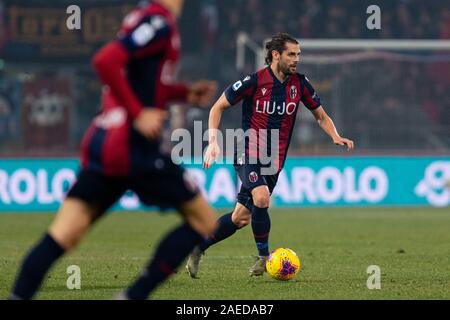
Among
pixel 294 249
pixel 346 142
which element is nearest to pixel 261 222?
pixel 346 142

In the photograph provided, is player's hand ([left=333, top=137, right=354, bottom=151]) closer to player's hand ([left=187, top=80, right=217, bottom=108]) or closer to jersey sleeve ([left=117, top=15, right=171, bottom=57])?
player's hand ([left=187, top=80, right=217, bottom=108])

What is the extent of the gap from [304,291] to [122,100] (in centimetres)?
343

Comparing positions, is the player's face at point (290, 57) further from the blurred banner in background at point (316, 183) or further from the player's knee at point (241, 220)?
the blurred banner in background at point (316, 183)

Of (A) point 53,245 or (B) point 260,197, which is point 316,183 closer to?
(B) point 260,197

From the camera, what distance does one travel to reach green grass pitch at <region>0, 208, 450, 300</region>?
9141 mm

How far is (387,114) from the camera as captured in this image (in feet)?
81.3

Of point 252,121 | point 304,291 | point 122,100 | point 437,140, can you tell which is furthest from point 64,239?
point 437,140

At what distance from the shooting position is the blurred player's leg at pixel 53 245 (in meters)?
6.57

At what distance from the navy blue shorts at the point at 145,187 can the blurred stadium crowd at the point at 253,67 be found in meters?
16.7

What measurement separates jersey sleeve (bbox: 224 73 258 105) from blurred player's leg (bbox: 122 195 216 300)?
4053mm

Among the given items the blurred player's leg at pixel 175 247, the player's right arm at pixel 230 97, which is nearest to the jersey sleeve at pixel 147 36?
the blurred player's leg at pixel 175 247
